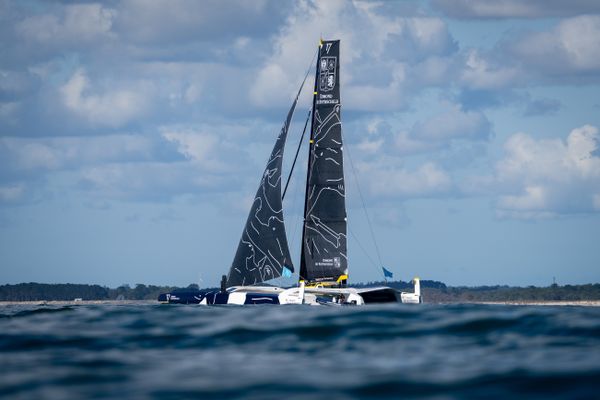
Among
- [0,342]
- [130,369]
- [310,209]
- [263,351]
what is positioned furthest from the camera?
[310,209]

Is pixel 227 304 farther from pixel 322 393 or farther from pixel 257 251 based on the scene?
pixel 322 393

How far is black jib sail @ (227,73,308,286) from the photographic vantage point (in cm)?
6688

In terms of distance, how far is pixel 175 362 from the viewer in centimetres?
1991

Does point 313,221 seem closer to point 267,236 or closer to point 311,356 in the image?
point 267,236

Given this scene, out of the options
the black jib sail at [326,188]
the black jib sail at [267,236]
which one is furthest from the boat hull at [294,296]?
the black jib sail at [326,188]

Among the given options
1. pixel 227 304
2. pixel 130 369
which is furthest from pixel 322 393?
pixel 227 304

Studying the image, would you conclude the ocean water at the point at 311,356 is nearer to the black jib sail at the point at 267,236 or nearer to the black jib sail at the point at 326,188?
the black jib sail at the point at 326,188

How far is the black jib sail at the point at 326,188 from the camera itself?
213 ft

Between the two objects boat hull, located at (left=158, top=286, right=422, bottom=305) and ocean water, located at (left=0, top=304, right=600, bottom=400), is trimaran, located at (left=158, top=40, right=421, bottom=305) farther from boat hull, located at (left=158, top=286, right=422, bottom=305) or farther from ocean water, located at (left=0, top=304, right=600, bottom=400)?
ocean water, located at (left=0, top=304, right=600, bottom=400)

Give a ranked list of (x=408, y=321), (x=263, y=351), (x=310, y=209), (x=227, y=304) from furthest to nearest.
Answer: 1. (x=310, y=209)
2. (x=227, y=304)
3. (x=408, y=321)
4. (x=263, y=351)

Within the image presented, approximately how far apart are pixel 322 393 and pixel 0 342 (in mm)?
10990

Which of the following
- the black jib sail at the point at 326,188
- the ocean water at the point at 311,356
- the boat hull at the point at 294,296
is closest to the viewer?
the ocean water at the point at 311,356

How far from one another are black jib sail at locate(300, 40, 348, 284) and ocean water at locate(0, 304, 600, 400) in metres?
35.8

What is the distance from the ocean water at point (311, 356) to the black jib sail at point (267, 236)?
122 ft
